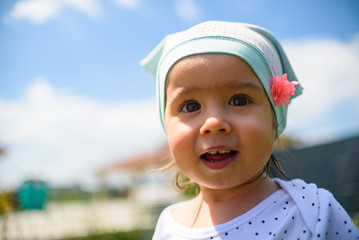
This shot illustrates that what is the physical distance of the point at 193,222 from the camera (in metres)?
1.62

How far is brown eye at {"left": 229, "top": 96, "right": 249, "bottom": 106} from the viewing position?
4.66 feet

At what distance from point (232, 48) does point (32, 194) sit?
634 centimetres

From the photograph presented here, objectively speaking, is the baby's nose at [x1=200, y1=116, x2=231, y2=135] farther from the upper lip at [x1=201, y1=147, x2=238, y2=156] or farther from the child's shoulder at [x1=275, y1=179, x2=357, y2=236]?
the child's shoulder at [x1=275, y1=179, x2=357, y2=236]

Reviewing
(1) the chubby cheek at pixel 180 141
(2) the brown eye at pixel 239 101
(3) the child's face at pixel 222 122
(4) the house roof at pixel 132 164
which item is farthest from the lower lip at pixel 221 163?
(4) the house roof at pixel 132 164

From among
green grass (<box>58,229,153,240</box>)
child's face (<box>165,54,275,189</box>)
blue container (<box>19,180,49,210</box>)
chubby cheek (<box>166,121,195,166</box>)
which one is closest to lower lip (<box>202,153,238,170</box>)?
child's face (<box>165,54,275,189</box>)

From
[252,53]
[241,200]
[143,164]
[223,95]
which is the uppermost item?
[252,53]

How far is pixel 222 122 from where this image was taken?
1.33 meters

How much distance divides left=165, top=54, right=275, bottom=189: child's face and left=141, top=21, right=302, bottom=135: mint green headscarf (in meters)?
0.04

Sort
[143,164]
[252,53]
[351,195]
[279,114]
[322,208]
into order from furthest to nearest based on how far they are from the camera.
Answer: [143,164] → [351,195] → [279,114] → [252,53] → [322,208]

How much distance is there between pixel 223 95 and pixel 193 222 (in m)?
0.67

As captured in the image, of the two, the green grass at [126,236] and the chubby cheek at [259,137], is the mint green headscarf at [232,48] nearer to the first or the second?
the chubby cheek at [259,137]

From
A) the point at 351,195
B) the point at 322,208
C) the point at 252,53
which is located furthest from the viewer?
the point at 351,195

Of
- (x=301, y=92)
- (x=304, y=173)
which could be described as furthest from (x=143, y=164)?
(x=301, y=92)

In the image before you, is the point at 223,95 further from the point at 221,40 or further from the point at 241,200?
the point at 241,200
